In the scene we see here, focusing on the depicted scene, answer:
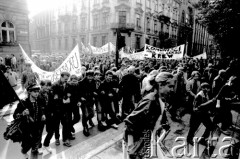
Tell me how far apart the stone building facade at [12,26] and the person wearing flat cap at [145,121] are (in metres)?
16.5

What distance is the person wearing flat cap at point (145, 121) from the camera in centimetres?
213

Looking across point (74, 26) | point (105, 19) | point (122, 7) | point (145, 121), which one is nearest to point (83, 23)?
point (74, 26)

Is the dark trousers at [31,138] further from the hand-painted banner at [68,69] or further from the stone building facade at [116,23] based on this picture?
the stone building facade at [116,23]

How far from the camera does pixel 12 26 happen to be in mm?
15844

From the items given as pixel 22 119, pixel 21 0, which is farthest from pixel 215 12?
pixel 21 0

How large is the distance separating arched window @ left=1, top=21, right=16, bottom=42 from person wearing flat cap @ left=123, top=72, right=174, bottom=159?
1725 centimetres

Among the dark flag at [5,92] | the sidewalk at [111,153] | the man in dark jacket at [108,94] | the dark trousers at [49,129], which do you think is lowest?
the sidewalk at [111,153]

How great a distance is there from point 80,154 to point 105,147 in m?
0.59

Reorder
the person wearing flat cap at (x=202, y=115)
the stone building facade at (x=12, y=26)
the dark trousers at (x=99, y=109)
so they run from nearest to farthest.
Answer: the person wearing flat cap at (x=202, y=115) → the dark trousers at (x=99, y=109) → the stone building facade at (x=12, y=26)

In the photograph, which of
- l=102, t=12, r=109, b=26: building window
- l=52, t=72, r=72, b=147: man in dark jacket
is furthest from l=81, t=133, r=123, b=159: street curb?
l=102, t=12, r=109, b=26: building window

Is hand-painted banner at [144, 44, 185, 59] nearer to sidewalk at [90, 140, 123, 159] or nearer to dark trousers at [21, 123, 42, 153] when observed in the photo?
sidewalk at [90, 140, 123, 159]

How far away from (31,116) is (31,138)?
0.42 m

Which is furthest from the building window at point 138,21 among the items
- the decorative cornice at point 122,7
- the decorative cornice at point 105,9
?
the decorative cornice at point 105,9

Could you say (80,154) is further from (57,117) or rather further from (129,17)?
(129,17)
